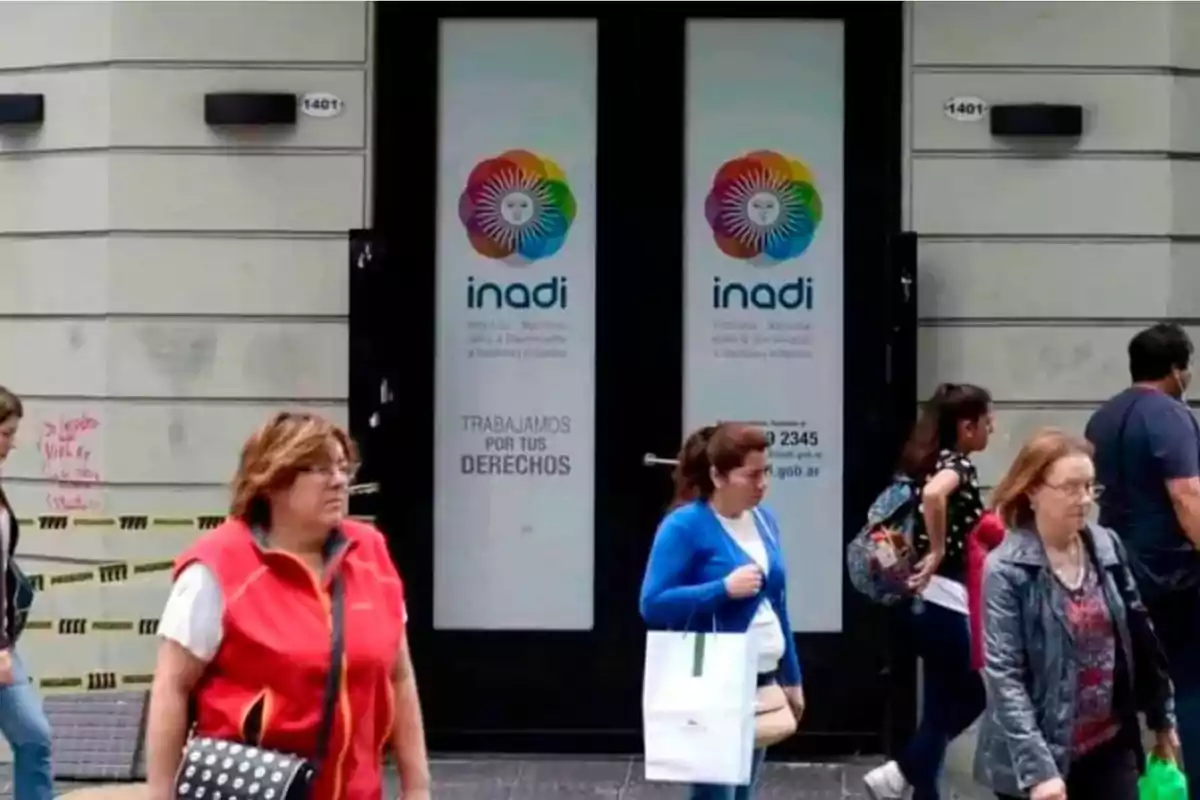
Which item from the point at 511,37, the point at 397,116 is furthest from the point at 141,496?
the point at 511,37

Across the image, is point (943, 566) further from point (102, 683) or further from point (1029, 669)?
point (102, 683)

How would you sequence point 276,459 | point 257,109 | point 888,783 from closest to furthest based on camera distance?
point 276,459 → point 888,783 → point 257,109

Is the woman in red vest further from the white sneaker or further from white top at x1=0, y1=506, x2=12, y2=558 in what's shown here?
the white sneaker

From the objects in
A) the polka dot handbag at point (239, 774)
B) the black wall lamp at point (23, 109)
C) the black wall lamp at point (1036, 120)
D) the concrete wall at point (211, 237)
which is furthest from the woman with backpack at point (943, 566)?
the black wall lamp at point (23, 109)

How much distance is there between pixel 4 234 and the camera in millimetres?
9656

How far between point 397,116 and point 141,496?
2.12 metres

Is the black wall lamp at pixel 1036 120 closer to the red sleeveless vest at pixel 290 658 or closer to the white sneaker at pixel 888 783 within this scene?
the white sneaker at pixel 888 783

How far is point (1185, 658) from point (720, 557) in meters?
2.28

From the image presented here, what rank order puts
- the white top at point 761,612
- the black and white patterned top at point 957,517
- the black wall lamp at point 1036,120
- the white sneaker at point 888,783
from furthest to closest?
the black wall lamp at point 1036,120 < the white sneaker at point 888,783 < the black and white patterned top at point 957,517 < the white top at point 761,612

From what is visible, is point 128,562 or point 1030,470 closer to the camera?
point 1030,470

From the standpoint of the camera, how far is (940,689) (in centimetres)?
782

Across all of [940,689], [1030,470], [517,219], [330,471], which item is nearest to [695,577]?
[1030,470]

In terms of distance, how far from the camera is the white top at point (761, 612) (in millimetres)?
6531

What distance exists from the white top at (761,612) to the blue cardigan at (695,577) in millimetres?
30
